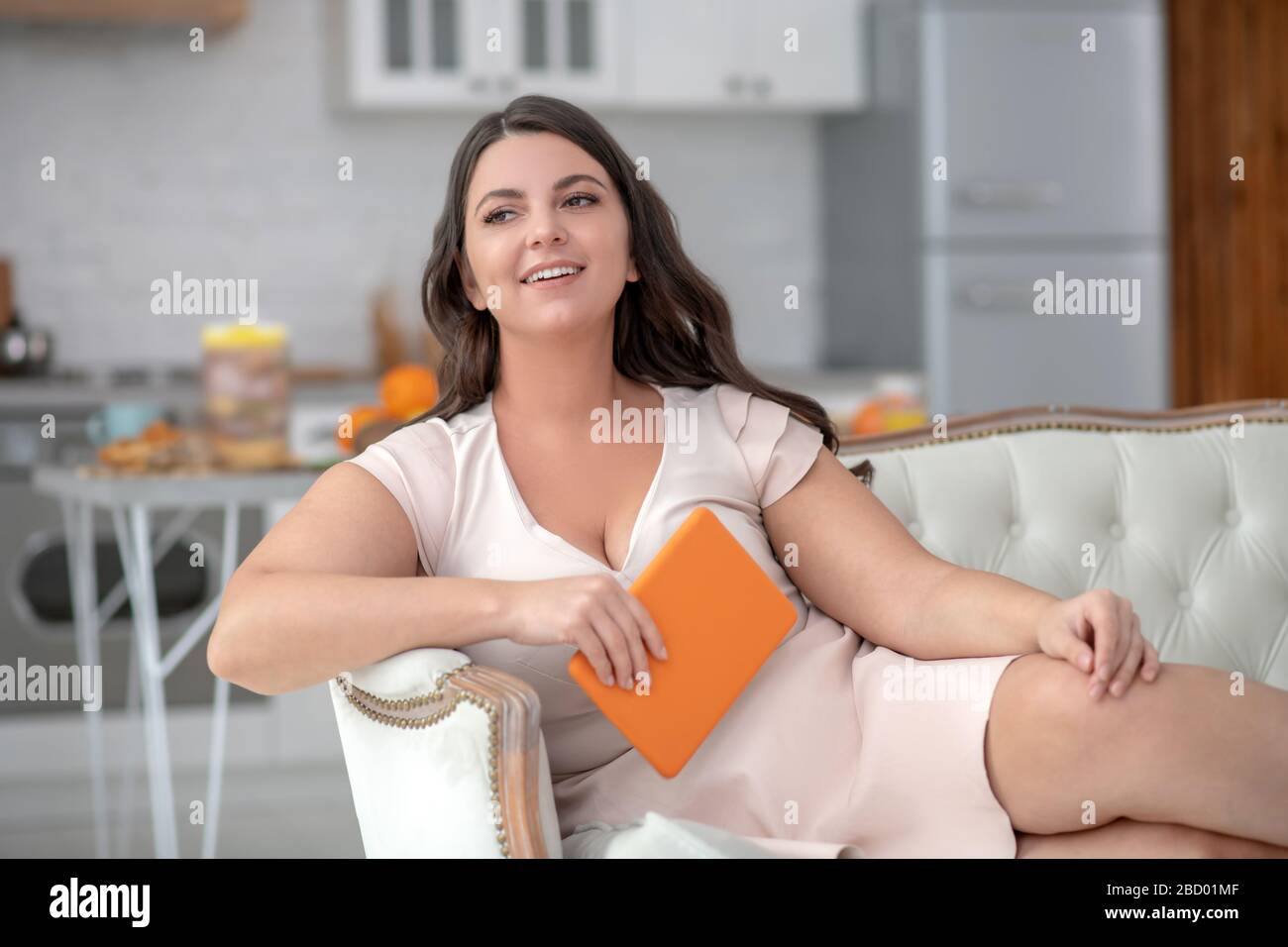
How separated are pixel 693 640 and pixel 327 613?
33 cm

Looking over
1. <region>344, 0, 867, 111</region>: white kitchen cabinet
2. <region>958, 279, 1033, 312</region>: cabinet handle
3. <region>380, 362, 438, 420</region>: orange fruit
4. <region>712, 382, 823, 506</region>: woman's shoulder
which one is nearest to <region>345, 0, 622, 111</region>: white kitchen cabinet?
<region>344, 0, 867, 111</region>: white kitchen cabinet

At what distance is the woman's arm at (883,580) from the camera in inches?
55.7

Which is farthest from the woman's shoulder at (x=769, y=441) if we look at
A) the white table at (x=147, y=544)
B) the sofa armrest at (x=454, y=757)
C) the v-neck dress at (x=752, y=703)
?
the white table at (x=147, y=544)

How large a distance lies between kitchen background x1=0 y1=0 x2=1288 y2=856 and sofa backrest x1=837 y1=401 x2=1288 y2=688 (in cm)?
192

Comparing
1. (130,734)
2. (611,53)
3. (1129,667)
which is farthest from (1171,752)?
(611,53)

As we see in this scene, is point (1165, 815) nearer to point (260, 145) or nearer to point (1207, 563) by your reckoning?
point (1207, 563)

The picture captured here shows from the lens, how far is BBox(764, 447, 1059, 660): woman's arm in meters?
1.42

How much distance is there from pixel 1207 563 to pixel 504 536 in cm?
98

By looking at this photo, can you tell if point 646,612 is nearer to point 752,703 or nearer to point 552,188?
point 752,703

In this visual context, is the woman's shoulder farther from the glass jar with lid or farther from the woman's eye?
the glass jar with lid

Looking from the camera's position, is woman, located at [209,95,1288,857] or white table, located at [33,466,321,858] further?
white table, located at [33,466,321,858]

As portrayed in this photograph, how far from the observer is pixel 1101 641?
4.15 feet

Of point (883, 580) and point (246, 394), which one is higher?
point (246, 394)

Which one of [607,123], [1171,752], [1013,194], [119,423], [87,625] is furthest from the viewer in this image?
[607,123]
